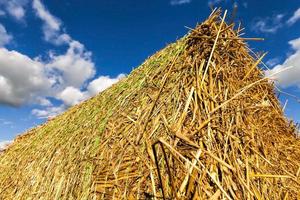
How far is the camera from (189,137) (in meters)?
3.12

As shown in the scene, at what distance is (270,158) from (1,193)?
14.8 feet

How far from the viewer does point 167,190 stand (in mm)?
2969

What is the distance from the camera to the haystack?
3.01 m

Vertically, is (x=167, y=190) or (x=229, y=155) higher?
(x=229, y=155)

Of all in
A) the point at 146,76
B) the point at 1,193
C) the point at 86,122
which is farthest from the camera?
the point at 1,193


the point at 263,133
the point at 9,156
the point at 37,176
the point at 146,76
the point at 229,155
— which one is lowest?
the point at 229,155

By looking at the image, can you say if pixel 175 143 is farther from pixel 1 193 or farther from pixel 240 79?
pixel 1 193

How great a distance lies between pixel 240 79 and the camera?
4109mm

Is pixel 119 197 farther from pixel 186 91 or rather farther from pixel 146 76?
pixel 146 76

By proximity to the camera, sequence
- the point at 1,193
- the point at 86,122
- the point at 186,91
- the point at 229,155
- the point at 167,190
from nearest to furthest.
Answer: the point at 167,190 < the point at 229,155 < the point at 186,91 < the point at 86,122 < the point at 1,193

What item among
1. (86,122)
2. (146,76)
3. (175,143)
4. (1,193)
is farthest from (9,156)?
(175,143)

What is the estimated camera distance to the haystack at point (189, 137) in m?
3.01

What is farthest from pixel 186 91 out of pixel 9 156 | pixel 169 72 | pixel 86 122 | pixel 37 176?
pixel 9 156

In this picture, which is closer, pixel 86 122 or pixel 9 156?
pixel 86 122
